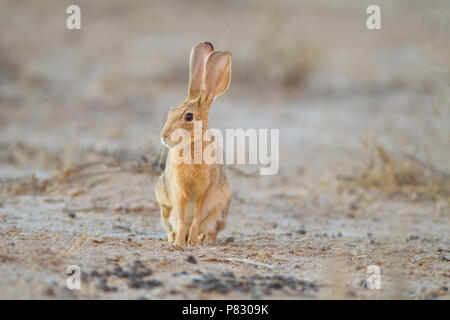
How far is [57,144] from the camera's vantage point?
8680mm

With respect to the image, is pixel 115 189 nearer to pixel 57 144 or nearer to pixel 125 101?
pixel 57 144

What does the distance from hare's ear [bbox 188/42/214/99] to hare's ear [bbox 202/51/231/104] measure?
0.48 ft

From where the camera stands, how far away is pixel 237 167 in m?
7.75

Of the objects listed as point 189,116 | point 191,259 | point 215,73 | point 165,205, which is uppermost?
point 215,73

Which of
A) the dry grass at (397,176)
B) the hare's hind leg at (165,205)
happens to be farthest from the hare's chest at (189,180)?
the dry grass at (397,176)

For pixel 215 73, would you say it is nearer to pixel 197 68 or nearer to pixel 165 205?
pixel 197 68

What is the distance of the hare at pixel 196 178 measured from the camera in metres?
4.77

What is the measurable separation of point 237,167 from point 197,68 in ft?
9.33

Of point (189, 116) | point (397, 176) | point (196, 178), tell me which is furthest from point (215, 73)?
point (397, 176)

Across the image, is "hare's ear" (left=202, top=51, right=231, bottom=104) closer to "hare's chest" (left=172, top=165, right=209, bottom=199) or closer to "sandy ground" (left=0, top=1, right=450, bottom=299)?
"hare's chest" (left=172, top=165, right=209, bottom=199)

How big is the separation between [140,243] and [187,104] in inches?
45.7

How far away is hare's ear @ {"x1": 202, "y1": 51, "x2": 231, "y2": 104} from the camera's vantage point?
486 cm

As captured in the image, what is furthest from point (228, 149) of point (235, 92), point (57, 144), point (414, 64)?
point (414, 64)

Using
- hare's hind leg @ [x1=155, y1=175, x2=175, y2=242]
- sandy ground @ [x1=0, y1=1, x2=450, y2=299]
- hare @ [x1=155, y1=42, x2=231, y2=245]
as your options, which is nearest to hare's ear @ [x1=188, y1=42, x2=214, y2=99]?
hare @ [x1=155, y1=42, x2=231, y2=245]
